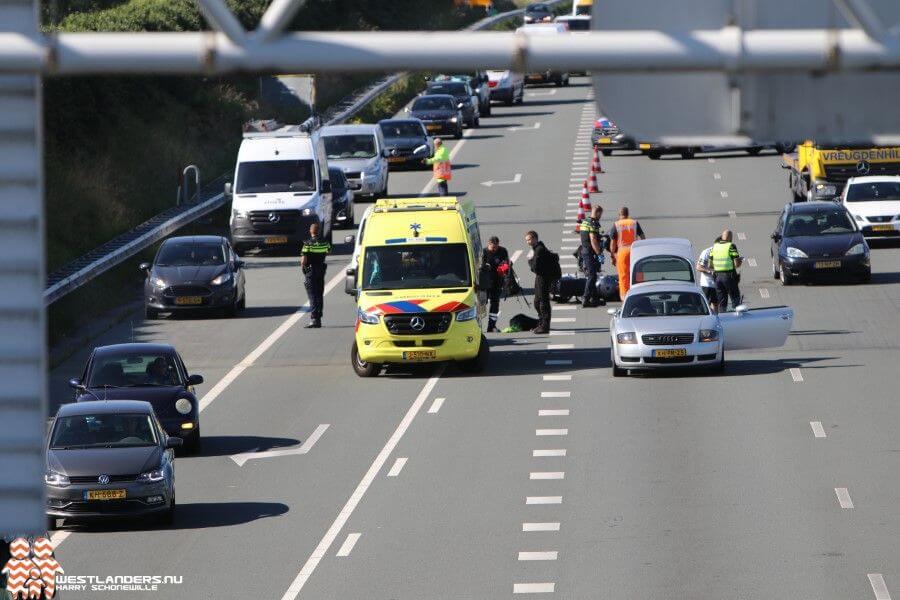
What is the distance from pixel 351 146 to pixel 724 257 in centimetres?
2031

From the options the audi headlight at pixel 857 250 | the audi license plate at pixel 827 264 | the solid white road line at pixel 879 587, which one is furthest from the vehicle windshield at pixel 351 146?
the solid white road line at pixel 879 587

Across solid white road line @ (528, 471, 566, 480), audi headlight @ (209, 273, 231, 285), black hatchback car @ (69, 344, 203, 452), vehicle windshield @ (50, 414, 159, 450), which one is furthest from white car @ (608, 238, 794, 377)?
vehicle windshield @ (50, 414, 159, 450)

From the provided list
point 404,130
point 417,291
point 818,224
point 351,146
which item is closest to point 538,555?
point 417,291

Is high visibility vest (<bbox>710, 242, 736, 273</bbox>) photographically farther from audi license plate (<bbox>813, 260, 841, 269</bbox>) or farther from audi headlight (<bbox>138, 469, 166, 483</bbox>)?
audi headlight (<bbox>138, 469, 166, 483</bbox>)

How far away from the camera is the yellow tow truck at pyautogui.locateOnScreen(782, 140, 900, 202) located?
158 feet

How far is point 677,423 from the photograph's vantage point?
26.3 meters

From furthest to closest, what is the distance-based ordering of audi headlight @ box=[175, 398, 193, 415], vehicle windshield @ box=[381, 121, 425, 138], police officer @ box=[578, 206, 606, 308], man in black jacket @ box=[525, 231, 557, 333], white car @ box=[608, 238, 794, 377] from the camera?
vehicle windshield @ box=[381, 121, 425, 138]
police officer @ box=[578, 206, 606, 308]
man in black jacket @ box=[525, 231, 557, 333]
white car @ box=[608, 238, 794, 377]
audi headlight @ box=[175, 398, 193, 415]

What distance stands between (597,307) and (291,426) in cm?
1234

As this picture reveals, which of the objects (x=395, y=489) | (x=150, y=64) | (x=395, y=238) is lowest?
(x=395, y=489)

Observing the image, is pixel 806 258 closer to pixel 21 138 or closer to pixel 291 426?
pixel 291 426

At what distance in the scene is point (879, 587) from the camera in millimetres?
17422

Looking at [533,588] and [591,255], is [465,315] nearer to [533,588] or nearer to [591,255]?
[591,255]

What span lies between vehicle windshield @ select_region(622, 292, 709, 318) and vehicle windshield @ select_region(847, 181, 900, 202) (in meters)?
15.0

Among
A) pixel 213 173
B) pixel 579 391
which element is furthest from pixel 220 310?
pixel 213 173
